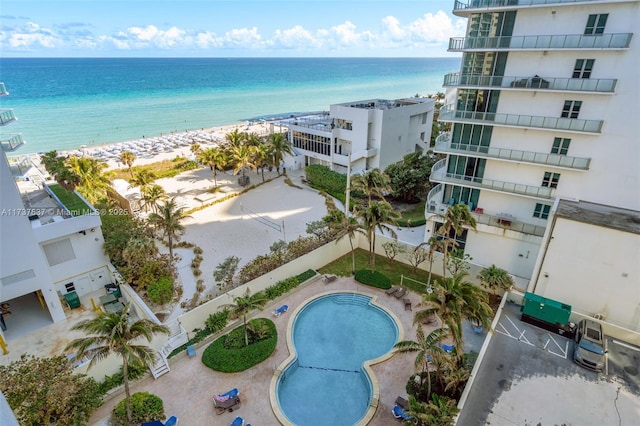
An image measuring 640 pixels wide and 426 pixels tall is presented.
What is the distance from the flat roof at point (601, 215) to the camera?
20203mm

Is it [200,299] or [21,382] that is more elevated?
[21,382]

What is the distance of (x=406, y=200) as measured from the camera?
41.8 m

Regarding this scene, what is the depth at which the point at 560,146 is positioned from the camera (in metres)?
25.0

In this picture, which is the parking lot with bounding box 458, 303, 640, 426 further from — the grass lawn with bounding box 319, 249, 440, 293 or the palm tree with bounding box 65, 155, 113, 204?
the palm tree with bounding box 65, 155, 113, 204

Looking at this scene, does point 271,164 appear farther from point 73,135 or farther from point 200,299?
point 73,135

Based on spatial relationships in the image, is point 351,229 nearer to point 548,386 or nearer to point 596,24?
point 548,386

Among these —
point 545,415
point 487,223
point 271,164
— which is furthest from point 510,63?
point 271,164

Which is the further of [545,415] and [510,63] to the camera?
[510,63]

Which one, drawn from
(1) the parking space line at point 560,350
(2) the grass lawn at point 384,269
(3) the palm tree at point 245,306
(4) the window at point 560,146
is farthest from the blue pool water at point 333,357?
(4) the window at point 560,146

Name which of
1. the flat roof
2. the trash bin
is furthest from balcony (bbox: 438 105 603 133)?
the trash bin

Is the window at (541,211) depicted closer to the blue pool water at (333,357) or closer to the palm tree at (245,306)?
the blue pool water at (333,357)

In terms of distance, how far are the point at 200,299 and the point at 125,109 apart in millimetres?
113358

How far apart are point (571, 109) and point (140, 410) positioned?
106 ft

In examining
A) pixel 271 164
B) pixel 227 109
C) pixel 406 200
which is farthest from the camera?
pixel 227 109
